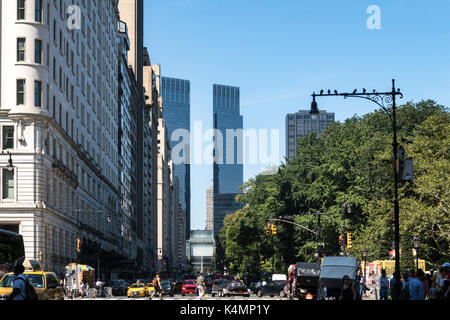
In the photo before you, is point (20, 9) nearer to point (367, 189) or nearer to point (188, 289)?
point (188, 289)

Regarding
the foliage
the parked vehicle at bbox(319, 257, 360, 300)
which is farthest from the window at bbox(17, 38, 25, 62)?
the parked vehicle at bbox(319, 257, 360, 300)

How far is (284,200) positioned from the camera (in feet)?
273

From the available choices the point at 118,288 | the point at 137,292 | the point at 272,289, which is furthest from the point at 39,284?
the point at 118,288

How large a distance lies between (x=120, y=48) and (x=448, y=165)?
80.8 m

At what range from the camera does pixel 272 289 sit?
7262 centimetres

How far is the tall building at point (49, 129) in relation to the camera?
200 feet

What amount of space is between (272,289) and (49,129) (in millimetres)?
25313

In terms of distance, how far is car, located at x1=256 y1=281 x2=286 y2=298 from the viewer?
231ft

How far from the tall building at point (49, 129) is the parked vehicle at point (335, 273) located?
24.8 meters

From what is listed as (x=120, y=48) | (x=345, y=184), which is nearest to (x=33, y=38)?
(x=345, y=184)

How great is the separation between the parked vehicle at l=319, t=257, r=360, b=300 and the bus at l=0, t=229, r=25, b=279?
17004 mm

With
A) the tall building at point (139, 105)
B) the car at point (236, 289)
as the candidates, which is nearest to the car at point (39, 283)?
the car at point (236, 289)
